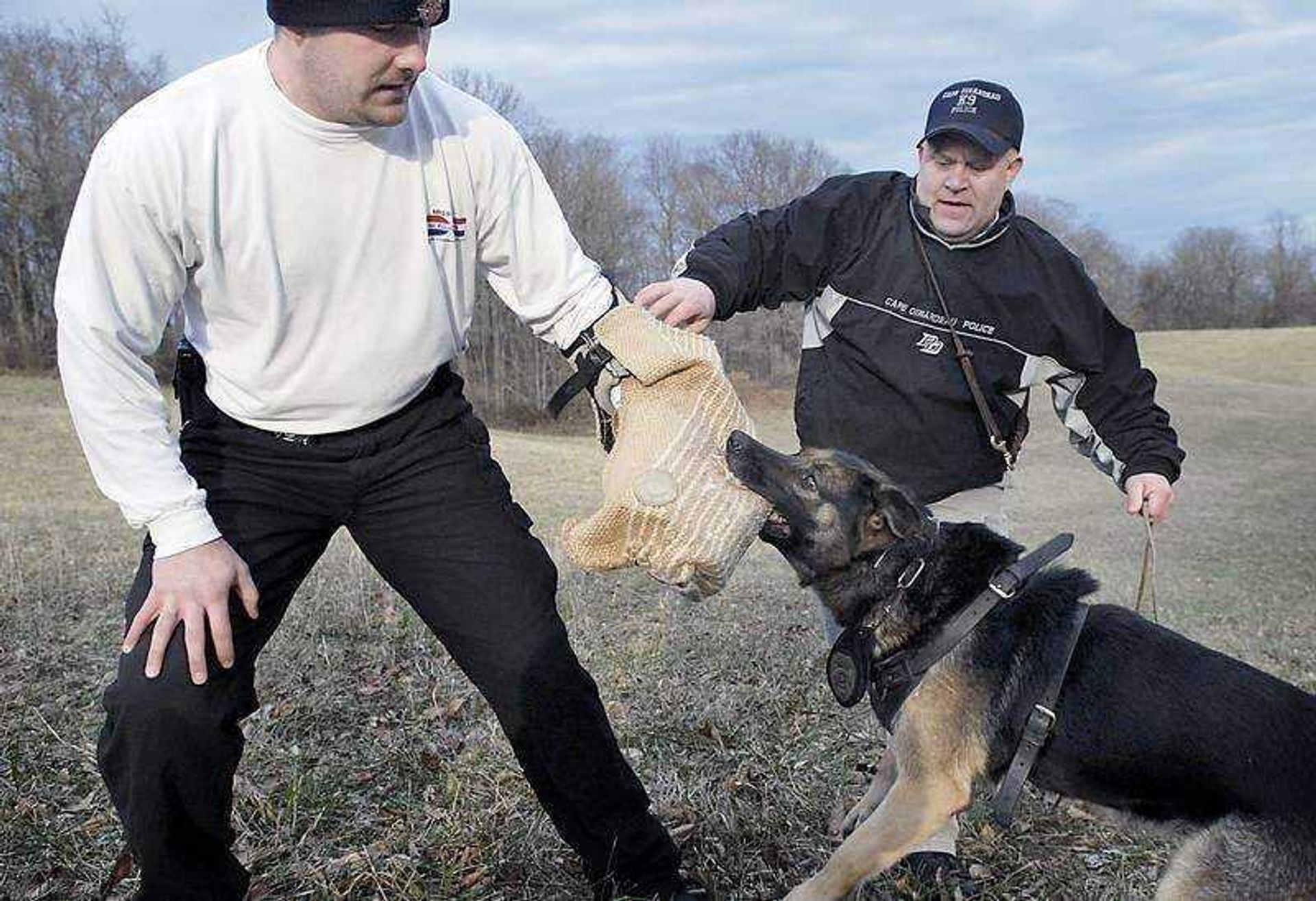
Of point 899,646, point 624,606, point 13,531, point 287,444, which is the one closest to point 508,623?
point 287,444

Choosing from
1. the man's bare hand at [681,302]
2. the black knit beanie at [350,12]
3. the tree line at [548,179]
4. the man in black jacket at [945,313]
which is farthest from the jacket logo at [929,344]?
the tree line at [548,179]

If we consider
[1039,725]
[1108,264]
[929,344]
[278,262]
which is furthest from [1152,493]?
[1108,264]

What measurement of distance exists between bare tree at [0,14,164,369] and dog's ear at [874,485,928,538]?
48.0 meters

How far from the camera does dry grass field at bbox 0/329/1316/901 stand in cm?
392

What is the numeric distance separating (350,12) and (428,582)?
1.72 m

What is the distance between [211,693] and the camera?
291 centimetres

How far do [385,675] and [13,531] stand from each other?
752 cm

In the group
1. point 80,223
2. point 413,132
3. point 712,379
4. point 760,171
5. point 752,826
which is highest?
point 760,171

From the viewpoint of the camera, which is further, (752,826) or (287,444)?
(752,826)

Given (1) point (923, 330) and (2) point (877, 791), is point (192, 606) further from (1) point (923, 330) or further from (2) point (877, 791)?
(1) point (923, 330)

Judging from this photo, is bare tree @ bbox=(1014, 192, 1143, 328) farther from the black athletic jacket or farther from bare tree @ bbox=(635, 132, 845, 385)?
the black athletic jacket

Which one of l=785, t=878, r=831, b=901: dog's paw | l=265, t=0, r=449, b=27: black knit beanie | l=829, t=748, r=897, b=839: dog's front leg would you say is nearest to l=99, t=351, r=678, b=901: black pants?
l=785, t=878, r=831, b=901: dog's paw

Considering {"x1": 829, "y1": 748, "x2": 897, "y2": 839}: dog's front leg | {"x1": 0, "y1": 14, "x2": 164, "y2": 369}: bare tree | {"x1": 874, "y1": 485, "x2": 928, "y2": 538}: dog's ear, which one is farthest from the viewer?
{"x1": 0, "y1": 14, "x2": 164, "y2": 369}: bare tree

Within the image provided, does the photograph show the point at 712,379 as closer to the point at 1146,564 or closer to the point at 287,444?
the point at 287,444
